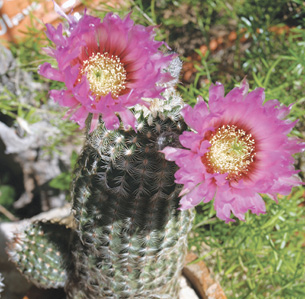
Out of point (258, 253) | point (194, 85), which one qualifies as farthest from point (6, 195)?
point (258, 253)

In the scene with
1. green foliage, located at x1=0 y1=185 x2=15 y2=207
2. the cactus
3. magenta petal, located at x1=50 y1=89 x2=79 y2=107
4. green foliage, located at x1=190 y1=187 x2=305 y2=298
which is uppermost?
magenta petal, located at x1=50 y1=89 x2=79 y2=107

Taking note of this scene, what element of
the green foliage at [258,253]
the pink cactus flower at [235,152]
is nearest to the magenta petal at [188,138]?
the pink cactus flower at [235,152]

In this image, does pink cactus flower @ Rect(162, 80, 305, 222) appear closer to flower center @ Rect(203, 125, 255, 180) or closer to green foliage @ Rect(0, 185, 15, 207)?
flower center @ Rect(203, 125, 255, 180)

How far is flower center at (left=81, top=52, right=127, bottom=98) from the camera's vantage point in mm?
534

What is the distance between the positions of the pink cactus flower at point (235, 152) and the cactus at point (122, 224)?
0.07 m

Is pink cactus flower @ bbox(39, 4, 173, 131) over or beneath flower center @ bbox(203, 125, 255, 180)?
over

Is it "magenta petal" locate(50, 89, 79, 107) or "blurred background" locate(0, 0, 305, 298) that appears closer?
"magenta petal" locate(50, 89, 79, 107)

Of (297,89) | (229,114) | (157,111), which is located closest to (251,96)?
(229,114)

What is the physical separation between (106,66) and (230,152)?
0.22 m

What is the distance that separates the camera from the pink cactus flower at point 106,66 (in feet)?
1.48

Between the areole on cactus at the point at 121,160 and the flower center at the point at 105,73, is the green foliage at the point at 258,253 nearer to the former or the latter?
the areole on cactus at the point at 121,160

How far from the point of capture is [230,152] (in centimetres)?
54

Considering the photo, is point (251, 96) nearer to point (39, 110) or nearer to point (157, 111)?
point (157, 111)

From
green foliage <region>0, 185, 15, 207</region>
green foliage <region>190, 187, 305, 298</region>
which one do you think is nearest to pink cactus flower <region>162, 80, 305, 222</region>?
green foliage <region>190, 187, 305, 298</region>
